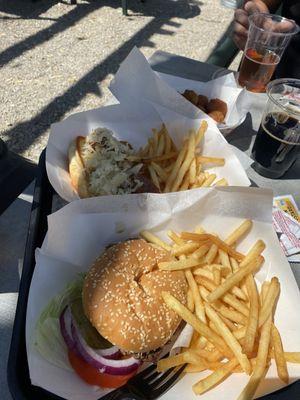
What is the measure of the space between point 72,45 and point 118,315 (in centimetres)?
474

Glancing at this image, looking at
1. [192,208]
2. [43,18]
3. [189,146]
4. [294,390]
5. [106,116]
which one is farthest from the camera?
[43,18]

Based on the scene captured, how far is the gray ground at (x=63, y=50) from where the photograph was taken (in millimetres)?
3502

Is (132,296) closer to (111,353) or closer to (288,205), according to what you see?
(111,353)

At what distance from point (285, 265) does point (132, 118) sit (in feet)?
3.55

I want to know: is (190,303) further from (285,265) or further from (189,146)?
(189,146)

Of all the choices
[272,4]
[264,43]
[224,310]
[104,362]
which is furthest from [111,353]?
[272,4]

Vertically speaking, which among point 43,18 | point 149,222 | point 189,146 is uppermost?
point 189,146

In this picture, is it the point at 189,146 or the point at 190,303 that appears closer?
the point at 190,303

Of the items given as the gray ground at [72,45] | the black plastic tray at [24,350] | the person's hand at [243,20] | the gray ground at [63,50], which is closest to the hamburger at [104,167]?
the black plastic tray at [24,350]

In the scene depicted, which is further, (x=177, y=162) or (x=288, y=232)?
(x=177, y=162)

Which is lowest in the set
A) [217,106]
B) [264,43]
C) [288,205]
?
[288,205]

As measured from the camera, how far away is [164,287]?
1325 mm

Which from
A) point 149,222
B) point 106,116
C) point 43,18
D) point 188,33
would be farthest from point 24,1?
point 149,222

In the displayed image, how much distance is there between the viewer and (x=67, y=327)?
1.27 metres
